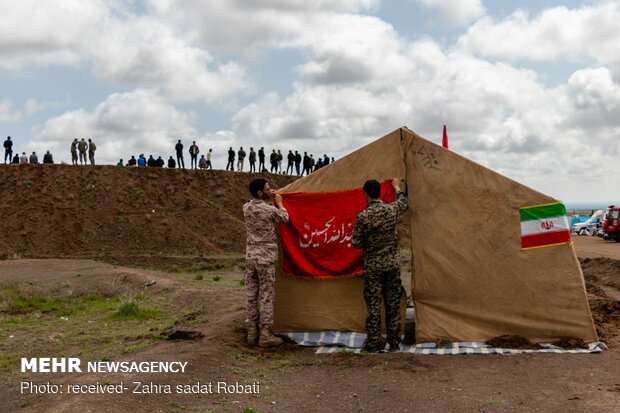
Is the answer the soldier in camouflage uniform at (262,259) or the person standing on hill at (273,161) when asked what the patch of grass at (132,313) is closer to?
the soldier in camouflage uniform at (262,259)

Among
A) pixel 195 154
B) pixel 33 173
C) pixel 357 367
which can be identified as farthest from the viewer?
A: pixel 195 154

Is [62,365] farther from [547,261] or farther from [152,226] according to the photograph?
[152,226]

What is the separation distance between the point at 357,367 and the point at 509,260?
233cm

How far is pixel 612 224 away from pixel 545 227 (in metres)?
26.3

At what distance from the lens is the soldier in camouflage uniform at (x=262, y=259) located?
793 cm

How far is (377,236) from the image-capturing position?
7.47 m

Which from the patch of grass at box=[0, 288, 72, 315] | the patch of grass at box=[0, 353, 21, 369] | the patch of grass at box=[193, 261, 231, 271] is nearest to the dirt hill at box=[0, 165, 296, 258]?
the patch of grass at box=[193, 261, 231, 271]

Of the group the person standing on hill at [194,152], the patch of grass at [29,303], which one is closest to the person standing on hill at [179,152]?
the person standing on hill at [194,152]

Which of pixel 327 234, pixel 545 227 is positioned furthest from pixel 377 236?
pixel 545 227

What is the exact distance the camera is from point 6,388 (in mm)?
6246

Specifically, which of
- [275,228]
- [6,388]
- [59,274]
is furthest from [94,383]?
[59,274]

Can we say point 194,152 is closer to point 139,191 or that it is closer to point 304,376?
point 139,191

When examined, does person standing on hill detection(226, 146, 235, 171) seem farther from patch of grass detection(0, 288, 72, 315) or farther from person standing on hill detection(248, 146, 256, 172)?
patch of grass detection(0, 288, 72, 315)

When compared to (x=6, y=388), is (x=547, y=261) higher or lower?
higher
